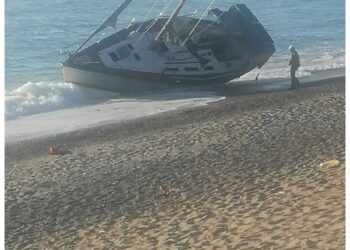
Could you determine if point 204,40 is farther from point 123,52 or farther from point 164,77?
point 123,52

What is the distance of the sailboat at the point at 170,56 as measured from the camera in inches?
766

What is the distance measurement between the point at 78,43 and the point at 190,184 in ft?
64.1

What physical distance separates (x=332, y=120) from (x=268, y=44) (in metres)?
8.87

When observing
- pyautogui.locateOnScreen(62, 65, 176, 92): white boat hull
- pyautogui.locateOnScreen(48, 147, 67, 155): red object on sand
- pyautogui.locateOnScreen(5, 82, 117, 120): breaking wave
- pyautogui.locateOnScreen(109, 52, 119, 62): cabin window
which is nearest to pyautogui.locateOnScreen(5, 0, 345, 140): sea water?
pyautogui.locateOnScreen(5, 82, 117, 120): breaking wave

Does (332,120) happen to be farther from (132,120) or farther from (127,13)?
(127,13)

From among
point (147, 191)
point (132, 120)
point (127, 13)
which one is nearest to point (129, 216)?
point (147, 191)

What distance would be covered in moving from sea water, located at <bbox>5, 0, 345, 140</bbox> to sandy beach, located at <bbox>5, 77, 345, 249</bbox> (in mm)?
2667

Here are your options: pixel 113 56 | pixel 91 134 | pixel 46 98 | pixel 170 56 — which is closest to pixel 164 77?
pixel 170 56

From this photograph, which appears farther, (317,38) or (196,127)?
(317,38)

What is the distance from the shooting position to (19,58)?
27844 millimetres

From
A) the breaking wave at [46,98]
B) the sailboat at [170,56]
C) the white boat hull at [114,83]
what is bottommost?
the breaking wave at [46,98]

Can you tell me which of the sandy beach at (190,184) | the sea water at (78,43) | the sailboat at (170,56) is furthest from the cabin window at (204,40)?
the sandy beach at (190,184)

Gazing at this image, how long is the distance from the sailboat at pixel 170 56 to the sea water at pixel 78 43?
534 mm

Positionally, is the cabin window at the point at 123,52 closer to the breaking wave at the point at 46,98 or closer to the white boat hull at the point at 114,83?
the white boat hull at the point at 114,83
